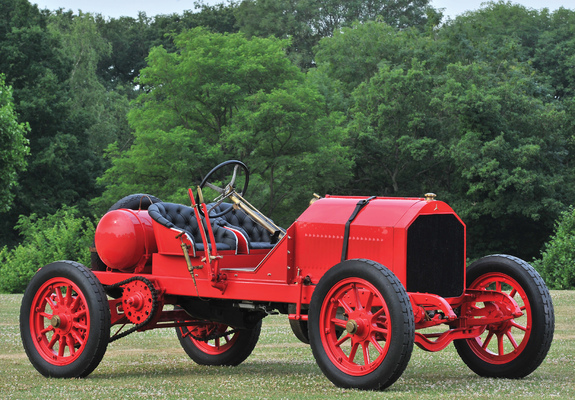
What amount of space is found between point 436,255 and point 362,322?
3.84 feet

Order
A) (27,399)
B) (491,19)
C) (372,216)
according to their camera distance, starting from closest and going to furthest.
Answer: (27,399) → (372,216) → (491,19)

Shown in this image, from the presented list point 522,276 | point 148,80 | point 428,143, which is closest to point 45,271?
point 522,276

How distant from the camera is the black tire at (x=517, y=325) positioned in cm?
827

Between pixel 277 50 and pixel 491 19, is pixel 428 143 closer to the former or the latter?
pixel 277 50

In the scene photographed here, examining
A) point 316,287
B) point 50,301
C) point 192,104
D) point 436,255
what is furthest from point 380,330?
point 192,104

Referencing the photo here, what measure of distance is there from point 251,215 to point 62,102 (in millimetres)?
40647

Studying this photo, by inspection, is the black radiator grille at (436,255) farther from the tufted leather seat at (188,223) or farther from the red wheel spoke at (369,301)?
the tufted leather seat at (188,223)

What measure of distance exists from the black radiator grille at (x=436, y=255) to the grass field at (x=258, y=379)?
3.12ft

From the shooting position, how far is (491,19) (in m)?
63.0

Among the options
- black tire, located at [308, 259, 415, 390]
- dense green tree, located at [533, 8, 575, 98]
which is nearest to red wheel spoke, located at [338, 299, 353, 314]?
black tire, located at [308, 259, 415, 390]

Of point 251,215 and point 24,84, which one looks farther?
point 24,84

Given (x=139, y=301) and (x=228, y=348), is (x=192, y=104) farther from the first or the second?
(x=139, y=301)

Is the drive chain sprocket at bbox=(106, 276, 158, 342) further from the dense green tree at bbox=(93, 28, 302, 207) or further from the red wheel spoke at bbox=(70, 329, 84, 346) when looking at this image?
the dense green tree at bbox=(93, 28, 302, 207)

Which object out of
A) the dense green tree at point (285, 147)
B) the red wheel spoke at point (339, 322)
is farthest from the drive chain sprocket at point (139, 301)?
the dense green tree at point (285, 147)
